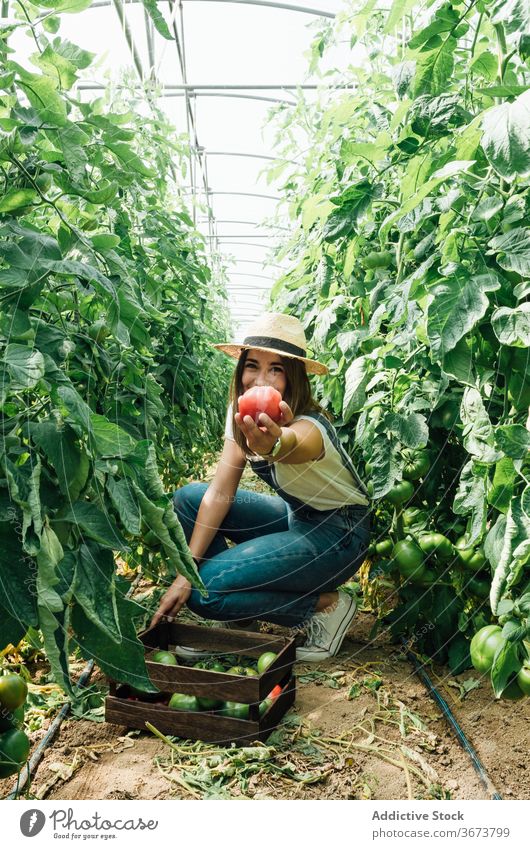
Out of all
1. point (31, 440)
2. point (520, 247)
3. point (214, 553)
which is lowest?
point (214, 553)

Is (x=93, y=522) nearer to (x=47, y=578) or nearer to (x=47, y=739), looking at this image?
(x=47, y=578)

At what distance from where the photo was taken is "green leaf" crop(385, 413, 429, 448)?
1560 mm

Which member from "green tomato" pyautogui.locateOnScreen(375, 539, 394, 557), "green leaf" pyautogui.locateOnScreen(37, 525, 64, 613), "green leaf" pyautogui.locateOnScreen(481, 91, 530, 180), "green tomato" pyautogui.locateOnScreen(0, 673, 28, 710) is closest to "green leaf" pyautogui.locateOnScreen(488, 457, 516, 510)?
"green leaf" pyautogui.locateOnScreen(481, 91, 530, 180)

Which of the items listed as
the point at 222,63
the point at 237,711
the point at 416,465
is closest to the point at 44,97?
the point at 416,465

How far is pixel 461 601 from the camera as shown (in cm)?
180

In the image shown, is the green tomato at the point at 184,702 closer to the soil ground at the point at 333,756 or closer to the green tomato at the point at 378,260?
the soil ground at the point at 333,756

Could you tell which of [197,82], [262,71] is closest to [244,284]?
[197,82]

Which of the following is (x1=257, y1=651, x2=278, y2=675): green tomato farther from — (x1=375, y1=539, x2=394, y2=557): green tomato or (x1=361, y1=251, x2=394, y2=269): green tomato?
(x1=361, y1=251, x2=394, y2=269): green tomato

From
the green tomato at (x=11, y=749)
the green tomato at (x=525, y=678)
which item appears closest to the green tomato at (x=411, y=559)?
the green tomato at (x=525, y=678)

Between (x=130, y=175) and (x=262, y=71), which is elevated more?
(x=262, y=71)

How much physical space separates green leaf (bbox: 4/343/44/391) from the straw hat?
1031 millimetres

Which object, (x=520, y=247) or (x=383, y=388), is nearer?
(x=520, y=247)

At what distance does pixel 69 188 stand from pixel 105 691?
1271 mm

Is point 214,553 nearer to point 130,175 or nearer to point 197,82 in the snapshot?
point 130,175
